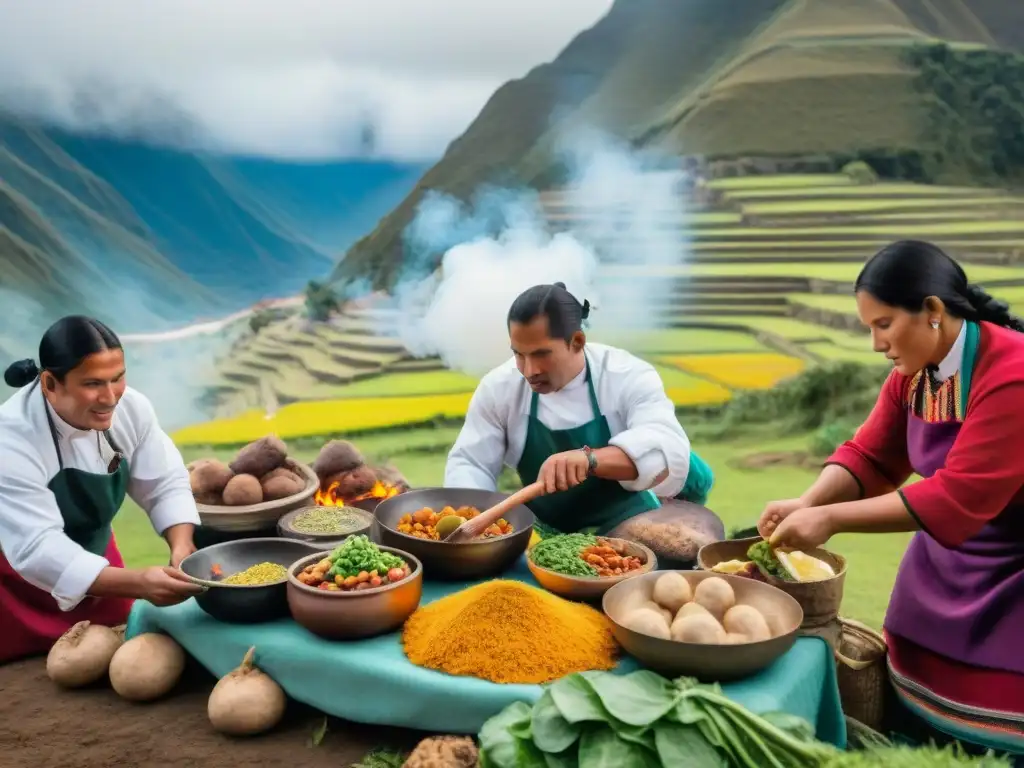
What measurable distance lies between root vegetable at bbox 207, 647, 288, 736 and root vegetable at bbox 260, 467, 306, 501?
128cm

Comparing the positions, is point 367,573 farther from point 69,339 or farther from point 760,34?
point 760,34

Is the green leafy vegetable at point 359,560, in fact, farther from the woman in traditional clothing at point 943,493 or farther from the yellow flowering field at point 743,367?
the yellow flowering field at point 743,367

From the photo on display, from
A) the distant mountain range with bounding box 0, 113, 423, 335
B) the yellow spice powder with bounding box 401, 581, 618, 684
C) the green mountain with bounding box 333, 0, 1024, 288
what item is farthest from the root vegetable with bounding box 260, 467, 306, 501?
the green mountain with bounding box 333, 0, 1024, 288

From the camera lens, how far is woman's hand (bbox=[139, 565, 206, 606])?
2514mm

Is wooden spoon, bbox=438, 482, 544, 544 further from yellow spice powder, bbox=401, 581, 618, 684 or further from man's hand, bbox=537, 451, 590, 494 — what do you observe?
yellow spice powder, bbox=401, 581, 618, 684

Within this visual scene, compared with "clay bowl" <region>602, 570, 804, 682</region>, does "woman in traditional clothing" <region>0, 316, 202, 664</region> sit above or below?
above

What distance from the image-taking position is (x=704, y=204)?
27.0 ft

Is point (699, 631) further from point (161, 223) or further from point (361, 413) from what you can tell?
point (161, 223)

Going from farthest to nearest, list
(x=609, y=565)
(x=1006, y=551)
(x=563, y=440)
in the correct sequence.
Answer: (x=563, y=440)
(x=609, y=565)
(x=1006, y=551)

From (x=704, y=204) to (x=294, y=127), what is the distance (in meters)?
4.03

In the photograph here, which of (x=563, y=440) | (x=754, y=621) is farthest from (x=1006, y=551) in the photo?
(x=563, y=440)

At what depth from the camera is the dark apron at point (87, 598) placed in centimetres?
290

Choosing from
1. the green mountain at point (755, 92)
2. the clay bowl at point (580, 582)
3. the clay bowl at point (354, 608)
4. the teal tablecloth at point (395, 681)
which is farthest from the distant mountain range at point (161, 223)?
the clay bowl at point (580, 582)

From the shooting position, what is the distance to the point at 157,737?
2453 millimetres
